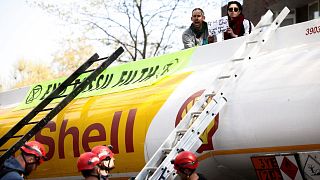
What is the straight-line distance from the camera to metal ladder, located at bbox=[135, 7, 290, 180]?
6.80 meters

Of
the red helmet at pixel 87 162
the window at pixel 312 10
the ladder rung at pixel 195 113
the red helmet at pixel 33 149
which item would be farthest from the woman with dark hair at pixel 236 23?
the window at pixel 312 10

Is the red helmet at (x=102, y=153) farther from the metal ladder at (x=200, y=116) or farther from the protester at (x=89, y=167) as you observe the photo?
the metal ladder at (x=200, y=116)

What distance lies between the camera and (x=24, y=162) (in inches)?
249

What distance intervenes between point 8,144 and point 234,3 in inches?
175

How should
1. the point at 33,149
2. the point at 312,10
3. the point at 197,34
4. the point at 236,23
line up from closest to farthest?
the point at 33,149
the point at 236,23
the point at 197,34
the point at 312,10

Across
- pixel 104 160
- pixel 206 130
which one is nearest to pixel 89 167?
pixel 104 160

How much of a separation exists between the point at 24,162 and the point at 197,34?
4.21 metres

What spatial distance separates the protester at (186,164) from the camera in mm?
6355

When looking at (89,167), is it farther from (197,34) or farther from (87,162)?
(197,34)

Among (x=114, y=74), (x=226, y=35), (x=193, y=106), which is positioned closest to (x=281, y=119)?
(x=193, y=106)

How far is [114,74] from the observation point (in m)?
9.87

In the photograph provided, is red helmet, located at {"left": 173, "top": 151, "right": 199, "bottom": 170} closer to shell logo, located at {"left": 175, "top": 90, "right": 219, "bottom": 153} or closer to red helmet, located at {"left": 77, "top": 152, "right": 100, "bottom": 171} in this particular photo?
shell logo, located at {"left": 175, "top": 90, "right": 219, "bottom": 153}

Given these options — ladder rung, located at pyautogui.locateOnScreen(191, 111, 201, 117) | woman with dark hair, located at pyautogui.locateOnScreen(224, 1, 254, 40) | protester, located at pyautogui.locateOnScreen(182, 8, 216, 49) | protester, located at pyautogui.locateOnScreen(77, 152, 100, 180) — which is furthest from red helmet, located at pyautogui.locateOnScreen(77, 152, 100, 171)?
protester, located at pyautogui.locateOnScreen(182, 8, 216, 49)

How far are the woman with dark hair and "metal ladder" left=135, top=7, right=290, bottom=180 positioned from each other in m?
1.03
